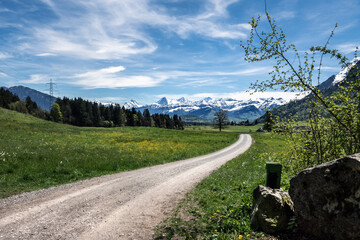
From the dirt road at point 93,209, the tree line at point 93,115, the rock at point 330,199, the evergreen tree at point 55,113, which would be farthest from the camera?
the tree line at point 93,115

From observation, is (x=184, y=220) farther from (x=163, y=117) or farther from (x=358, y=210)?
(x=163, y=117)

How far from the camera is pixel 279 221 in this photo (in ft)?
23.1

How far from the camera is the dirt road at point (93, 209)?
7.67m

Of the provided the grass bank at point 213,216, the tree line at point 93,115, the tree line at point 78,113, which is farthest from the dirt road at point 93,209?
the tree line at point 93,115

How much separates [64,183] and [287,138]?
48.7ft

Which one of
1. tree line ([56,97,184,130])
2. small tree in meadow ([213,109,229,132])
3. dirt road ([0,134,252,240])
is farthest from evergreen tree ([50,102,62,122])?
dirt road ([0,134,252,240])

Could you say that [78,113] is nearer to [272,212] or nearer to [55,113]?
[55,113]

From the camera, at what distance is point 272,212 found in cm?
716

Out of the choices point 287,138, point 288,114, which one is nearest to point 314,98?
point 288,114

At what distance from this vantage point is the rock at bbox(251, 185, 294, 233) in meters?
7.02

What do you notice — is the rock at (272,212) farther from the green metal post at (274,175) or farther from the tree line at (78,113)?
the tree line at (78,113)

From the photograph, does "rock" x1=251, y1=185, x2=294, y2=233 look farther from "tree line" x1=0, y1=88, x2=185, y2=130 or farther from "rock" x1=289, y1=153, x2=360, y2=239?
"tree line" x1=0, y1=88, x2=185, y2=130

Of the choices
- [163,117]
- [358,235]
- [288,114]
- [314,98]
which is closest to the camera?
[358,235]

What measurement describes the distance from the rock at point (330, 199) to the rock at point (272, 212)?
0.46 m
